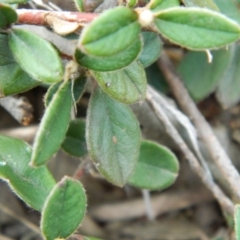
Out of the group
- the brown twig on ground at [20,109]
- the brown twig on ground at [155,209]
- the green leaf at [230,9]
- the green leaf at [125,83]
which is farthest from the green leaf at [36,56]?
the brown twig on ground at [155,209]

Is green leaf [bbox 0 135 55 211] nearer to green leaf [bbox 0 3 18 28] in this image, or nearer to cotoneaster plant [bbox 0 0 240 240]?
cotoneaster plant [bbox 0 0 240 240]

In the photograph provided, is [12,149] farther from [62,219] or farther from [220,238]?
[220,238]

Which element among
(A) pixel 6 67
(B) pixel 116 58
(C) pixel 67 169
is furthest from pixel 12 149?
(C) pixel 67 169

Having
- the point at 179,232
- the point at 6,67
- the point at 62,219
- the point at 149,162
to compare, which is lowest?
the point at 179,232

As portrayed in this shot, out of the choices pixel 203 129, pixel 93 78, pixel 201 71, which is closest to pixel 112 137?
pixel 93 78

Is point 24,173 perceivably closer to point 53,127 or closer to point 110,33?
point 53,127
